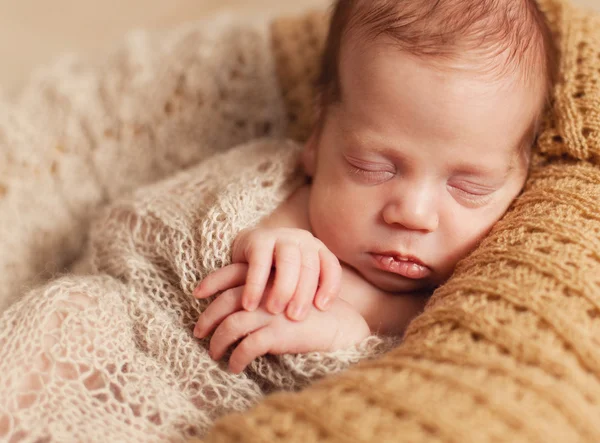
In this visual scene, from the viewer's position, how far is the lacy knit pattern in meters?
0.69

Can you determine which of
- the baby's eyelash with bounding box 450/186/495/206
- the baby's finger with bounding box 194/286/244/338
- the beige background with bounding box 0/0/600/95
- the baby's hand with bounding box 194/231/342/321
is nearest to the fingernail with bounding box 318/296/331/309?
the baby's hand with bounding box 194/231/342/321

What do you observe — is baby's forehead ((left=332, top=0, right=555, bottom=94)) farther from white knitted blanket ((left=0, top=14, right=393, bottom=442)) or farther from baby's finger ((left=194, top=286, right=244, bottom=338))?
baby's finger ((left=194, top=286, right=244, bottom=338))

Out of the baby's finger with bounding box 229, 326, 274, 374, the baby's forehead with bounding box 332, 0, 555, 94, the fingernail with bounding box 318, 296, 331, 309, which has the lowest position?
the baby's finger with bounding box 229, 326, 274, 374

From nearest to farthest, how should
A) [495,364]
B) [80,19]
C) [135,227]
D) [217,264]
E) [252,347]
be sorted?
[495,364]
[252,347]
[217,264]
[135,227]
[80,19]

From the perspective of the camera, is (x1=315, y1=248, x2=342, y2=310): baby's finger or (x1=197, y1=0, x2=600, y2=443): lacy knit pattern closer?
(x1=197, y1=0, x2=600, y2=443): lacy knit pattern

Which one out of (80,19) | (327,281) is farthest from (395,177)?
(80,19)

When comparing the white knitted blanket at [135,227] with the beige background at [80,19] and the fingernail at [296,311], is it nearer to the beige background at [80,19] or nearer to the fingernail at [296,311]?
the fingernail at [296,311]

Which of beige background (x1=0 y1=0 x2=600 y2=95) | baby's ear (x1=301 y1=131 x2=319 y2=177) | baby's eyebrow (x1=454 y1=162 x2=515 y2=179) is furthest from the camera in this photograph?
beige background (x1=0 y1=0 x2=600 y2=95)

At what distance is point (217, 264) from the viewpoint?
100cm

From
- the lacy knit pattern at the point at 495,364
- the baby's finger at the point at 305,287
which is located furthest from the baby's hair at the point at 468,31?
the baby's finger at the point at 305,287

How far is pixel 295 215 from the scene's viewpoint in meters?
1.16

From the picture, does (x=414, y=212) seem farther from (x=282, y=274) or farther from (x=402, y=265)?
(x=282, y=274)

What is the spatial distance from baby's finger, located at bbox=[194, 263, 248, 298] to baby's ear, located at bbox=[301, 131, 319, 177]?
0.32 meters

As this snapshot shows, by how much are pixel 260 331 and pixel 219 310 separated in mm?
74
